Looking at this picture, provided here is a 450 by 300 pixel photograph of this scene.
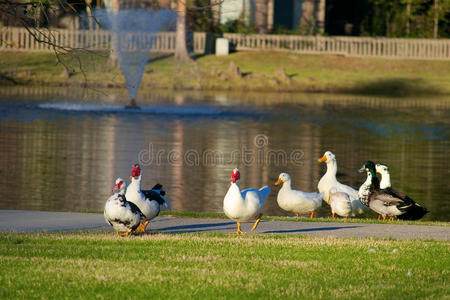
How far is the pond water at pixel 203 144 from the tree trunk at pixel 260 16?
12.5 m

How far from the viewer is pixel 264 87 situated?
4653cm

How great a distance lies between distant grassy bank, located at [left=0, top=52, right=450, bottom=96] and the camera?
1828 inches

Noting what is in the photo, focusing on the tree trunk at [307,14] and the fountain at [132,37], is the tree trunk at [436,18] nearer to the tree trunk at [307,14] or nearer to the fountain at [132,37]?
the tree trunk at [307,14]

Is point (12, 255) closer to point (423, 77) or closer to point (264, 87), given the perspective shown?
point (264, 87)

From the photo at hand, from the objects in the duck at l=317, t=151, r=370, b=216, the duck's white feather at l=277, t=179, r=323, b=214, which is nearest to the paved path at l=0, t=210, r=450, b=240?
the duck's white feather at l=277, t=179, r=323, b=214

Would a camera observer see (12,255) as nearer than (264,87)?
Yes

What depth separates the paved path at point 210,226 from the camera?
12133mm

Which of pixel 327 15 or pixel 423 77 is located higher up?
pixel 327 15

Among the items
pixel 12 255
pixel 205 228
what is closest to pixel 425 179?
pixel 205 228

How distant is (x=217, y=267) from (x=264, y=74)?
38.4 metres

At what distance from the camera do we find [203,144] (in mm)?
25234

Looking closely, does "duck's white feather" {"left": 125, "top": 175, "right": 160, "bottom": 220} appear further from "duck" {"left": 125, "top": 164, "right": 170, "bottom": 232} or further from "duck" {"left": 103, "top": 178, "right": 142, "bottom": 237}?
"duck" {"left": 103, "top": 178, "right": 142, "bottom": 237}

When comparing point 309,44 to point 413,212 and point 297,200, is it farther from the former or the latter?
point 413,212

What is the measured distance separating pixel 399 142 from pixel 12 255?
19407mm
